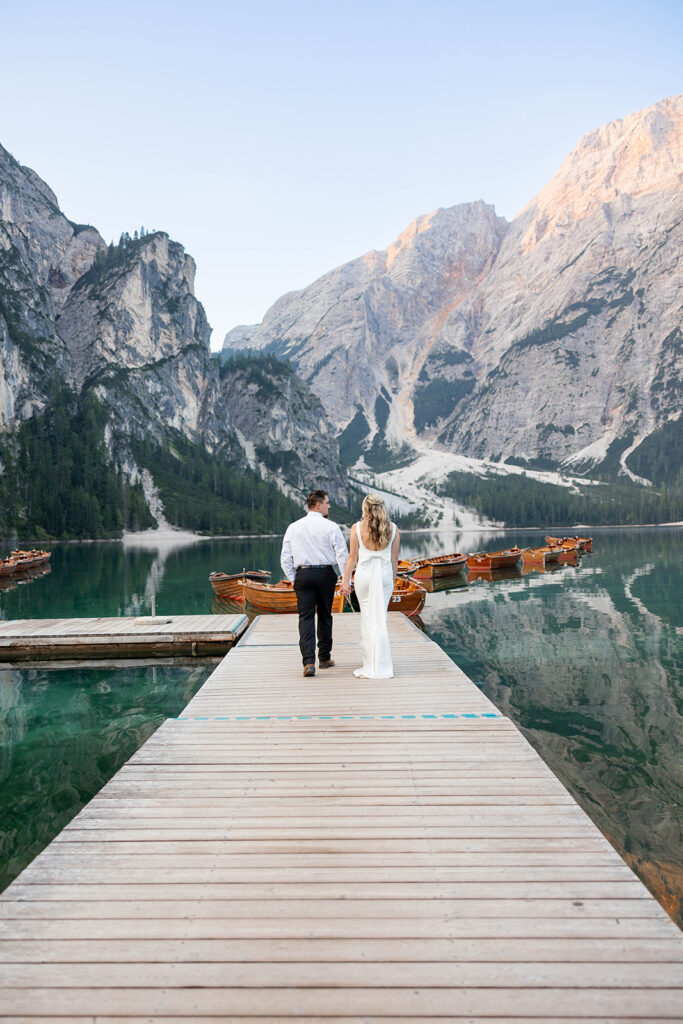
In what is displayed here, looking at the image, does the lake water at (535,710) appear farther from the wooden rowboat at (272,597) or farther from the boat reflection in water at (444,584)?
the boat reflection in water at (444,584)

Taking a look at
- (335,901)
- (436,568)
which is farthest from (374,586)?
(436,568)

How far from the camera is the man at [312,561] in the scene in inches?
409

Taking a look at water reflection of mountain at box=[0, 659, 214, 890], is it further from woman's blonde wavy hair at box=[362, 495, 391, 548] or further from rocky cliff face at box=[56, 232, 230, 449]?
rocky cliff face at box=[56, 232, 230, 449]

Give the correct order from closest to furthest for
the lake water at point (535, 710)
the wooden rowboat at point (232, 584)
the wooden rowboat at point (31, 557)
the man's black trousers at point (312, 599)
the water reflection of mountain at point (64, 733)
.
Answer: the water reflection of mountain at point (64, 733) < the lake water at point (535, 710) < the man's black trousers at point (312, 599) < the wooden rowboat at point (232, 584) < the wooden rowboat at point (31, 557)

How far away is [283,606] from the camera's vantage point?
2819 centimetres

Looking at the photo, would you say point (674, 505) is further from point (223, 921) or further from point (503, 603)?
point (223, 921)

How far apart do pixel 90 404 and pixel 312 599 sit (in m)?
173

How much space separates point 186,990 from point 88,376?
19567 centimetres

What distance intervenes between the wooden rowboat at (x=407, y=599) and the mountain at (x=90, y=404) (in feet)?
352

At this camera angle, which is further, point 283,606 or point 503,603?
point 503,603

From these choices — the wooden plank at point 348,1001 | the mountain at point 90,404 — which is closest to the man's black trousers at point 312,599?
the wooden plank at point 348,1001

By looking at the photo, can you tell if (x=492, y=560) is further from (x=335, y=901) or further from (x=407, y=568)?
(x=335, y=901)

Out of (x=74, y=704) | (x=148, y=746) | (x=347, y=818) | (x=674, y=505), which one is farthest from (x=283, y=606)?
(x=674, y=505)

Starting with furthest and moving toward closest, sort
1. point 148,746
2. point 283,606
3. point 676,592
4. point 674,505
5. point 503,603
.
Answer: point 674,505
point 676,592
point 503,603
point 283,606
point 148,746
